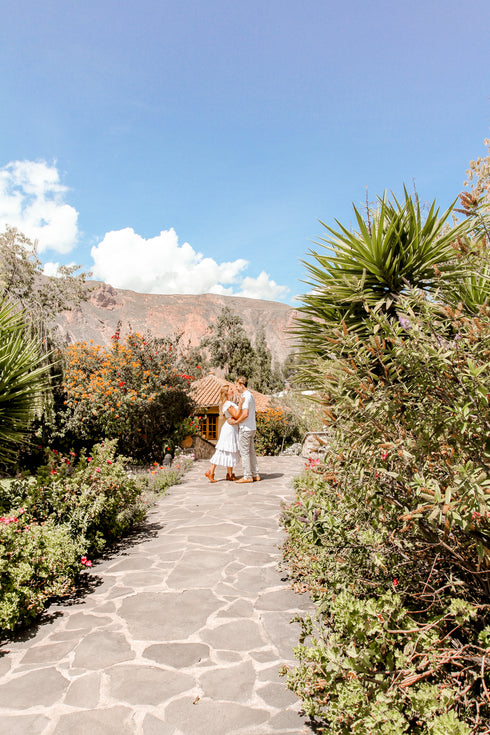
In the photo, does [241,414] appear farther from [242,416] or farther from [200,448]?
[200,448]

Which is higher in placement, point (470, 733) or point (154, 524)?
point (470, 733)

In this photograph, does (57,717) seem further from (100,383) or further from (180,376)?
(180,376)

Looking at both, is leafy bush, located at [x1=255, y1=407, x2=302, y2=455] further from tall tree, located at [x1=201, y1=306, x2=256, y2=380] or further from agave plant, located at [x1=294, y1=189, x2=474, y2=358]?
tall tree, located at [x1=201, y1=306, x2=256, y2=380]

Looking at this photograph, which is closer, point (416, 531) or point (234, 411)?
point (416, 531)

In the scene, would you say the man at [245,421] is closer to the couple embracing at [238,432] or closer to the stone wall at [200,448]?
the couple embracing at [238,432]

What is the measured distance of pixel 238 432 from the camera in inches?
368

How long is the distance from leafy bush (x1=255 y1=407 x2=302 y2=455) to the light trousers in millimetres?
7133

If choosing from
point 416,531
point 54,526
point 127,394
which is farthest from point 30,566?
point 127,394

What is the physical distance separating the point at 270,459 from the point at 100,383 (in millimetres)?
5395

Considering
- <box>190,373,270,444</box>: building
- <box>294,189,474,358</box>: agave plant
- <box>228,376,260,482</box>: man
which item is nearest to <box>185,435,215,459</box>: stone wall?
<box>228,376,260,482</box>: man

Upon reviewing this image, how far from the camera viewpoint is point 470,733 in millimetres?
1739

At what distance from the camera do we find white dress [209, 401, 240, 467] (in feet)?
30.1

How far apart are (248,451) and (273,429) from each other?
27.0 ft

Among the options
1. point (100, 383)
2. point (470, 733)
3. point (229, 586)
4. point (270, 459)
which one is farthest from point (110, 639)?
point (270, 459)
